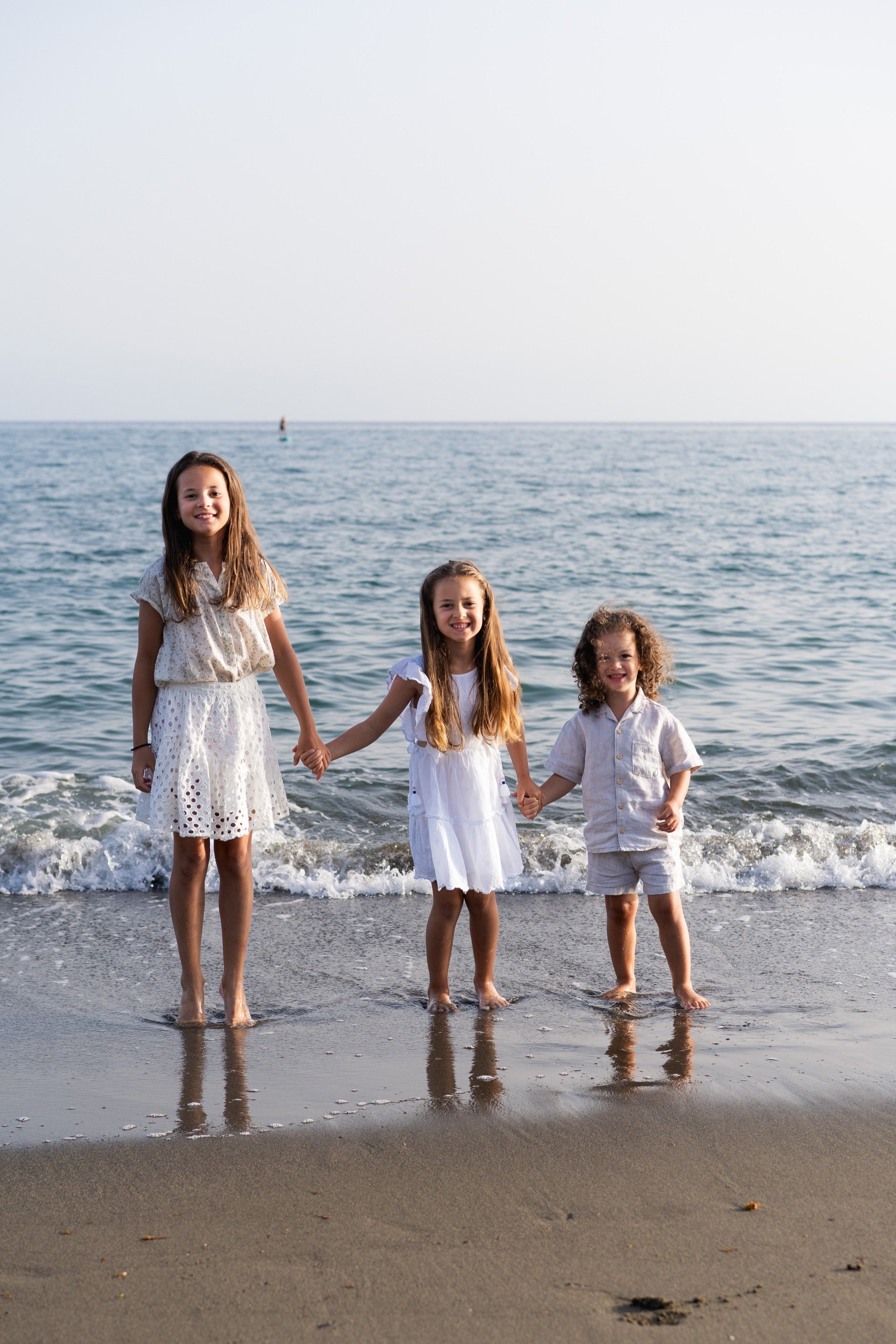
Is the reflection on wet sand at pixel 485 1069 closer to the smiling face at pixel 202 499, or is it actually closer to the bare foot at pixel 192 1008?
the bare foot at pixel 192 1008

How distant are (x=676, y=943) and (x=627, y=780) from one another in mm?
593

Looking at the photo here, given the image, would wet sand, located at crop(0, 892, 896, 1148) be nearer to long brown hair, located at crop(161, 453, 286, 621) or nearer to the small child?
the small child

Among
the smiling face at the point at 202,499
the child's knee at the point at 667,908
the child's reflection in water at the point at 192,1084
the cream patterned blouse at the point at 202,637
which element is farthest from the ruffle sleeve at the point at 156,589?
the child's knee at the point at 667,908

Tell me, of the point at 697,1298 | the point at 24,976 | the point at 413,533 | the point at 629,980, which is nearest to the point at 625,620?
the point at 629,980

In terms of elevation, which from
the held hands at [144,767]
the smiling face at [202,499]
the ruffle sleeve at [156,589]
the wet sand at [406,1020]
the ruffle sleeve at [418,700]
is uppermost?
the smiling face at [202,499]

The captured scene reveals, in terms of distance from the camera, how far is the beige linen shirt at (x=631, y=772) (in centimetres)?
384

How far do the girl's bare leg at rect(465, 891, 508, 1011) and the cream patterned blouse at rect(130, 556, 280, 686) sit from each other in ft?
3.56

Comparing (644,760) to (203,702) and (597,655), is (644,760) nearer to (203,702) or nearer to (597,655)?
(597,655)

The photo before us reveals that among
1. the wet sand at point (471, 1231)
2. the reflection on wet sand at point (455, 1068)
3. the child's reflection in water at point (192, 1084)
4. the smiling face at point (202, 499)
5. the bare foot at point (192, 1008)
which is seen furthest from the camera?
the bare foot at point (192, 1008)

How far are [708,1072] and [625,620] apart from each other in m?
1.51

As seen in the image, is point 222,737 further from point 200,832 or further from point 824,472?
point 824,472

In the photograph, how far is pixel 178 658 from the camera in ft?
11.7

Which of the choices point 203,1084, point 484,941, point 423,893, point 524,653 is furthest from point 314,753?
point 524,653

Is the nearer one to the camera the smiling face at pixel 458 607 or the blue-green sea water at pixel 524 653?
the smiling face at pixel 458 607
